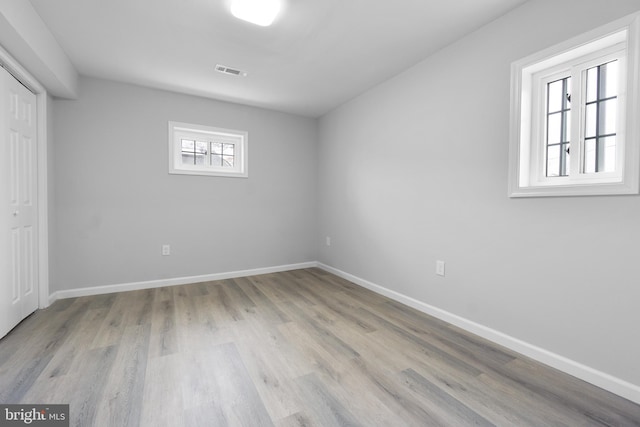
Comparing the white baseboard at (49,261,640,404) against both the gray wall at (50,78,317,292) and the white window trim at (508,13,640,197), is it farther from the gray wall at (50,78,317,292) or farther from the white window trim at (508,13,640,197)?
the white window trim at (508,13,640,197)

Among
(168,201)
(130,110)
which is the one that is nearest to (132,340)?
(168,201)

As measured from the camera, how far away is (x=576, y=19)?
1.59m

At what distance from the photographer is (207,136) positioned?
3.63 m

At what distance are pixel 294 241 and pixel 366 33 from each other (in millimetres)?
2866

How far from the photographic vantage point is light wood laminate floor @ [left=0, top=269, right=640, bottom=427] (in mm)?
1311

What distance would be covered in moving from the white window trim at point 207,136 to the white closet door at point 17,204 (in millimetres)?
1172

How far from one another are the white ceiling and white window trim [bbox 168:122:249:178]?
49 centimetres

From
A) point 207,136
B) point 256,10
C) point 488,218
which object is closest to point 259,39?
point 256,10

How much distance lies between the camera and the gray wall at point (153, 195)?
2.89 m

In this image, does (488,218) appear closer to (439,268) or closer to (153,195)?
(439,268)
